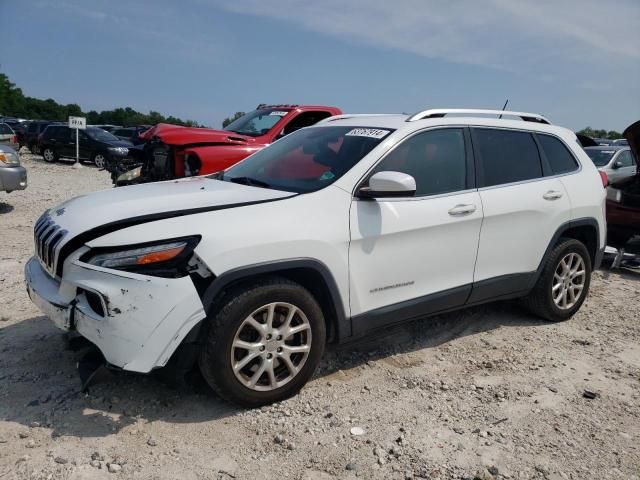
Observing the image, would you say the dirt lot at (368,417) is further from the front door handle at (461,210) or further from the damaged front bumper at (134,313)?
the front door handle at (461,210)

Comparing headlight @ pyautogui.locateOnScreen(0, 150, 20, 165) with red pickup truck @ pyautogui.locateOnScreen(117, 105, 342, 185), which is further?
headlight @ pyautogui.locateOnScreen(0, 150, 20, 165)

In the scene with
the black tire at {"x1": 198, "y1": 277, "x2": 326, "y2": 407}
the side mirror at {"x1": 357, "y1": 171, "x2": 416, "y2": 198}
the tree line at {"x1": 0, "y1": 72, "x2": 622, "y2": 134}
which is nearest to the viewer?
the black tire at {"x1": 198, "y1": 277, "x2": 326, "y2": 407}

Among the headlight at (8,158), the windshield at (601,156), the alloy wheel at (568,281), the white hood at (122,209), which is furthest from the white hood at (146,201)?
the windshield at (601,156)

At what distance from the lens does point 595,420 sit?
331 cm

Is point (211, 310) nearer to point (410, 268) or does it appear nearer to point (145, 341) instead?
point (145, 341)

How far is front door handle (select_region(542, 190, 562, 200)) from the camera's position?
450 cm

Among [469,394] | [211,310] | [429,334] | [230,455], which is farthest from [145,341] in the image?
[429,334]

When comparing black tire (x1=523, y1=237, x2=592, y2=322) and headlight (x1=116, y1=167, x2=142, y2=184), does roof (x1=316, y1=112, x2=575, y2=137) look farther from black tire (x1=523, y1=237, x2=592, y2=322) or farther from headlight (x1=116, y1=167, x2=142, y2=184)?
headlight (x1=116, y1=167, x2=142, y2=184)

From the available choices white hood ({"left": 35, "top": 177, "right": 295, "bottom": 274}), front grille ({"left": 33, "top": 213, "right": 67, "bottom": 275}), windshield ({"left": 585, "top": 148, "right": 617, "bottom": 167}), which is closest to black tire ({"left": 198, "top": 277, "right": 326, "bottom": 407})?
white hood ({"left": 35, "top": 177, "right": 295, "bottom": 274})

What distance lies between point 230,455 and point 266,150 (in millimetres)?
2458

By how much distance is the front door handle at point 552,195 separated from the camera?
450 cm

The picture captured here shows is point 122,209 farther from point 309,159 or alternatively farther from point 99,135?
point 99,135

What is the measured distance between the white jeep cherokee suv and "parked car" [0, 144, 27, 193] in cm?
659

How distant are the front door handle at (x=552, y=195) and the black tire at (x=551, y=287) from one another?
16.5 inches
